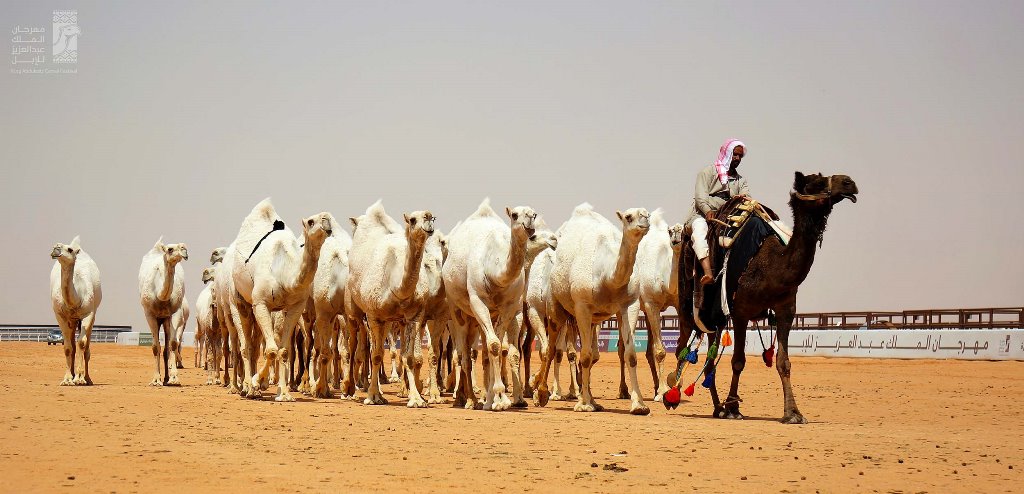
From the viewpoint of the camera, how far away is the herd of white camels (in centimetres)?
1560

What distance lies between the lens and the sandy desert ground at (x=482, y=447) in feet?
26.7

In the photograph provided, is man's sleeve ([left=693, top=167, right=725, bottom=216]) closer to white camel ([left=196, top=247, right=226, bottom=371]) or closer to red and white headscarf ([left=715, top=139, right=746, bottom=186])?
red and white headscarf ([left=715, top=139, right=746, bottom=186])

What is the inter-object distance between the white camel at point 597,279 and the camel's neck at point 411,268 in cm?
205

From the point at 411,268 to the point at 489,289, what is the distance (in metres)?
1.27

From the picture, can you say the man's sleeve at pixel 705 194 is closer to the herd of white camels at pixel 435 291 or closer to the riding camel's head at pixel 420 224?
the herd of white camels at pixel 435 291

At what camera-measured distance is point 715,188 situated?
1534cm

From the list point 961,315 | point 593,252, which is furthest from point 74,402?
point 961,315

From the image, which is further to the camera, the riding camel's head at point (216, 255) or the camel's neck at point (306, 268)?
the riding camel's head at point (216, 255)

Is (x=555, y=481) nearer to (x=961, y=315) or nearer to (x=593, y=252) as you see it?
(x=593, y=252)

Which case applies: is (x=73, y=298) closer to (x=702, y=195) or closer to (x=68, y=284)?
(x=68, y=284)

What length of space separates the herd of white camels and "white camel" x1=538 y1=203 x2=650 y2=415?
0.02 meters

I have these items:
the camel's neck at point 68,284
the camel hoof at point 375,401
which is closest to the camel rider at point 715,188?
the camel hoof at point 375,401

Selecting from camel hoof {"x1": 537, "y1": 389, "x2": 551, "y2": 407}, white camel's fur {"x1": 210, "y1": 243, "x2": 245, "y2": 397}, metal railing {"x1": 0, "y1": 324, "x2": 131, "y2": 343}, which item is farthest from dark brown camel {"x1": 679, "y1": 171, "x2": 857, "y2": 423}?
metal railing {"x1": 0, "y1": 324, "x2": 131, "y2": 343}

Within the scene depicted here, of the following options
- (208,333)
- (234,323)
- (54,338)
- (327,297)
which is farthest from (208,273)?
(54,338)
